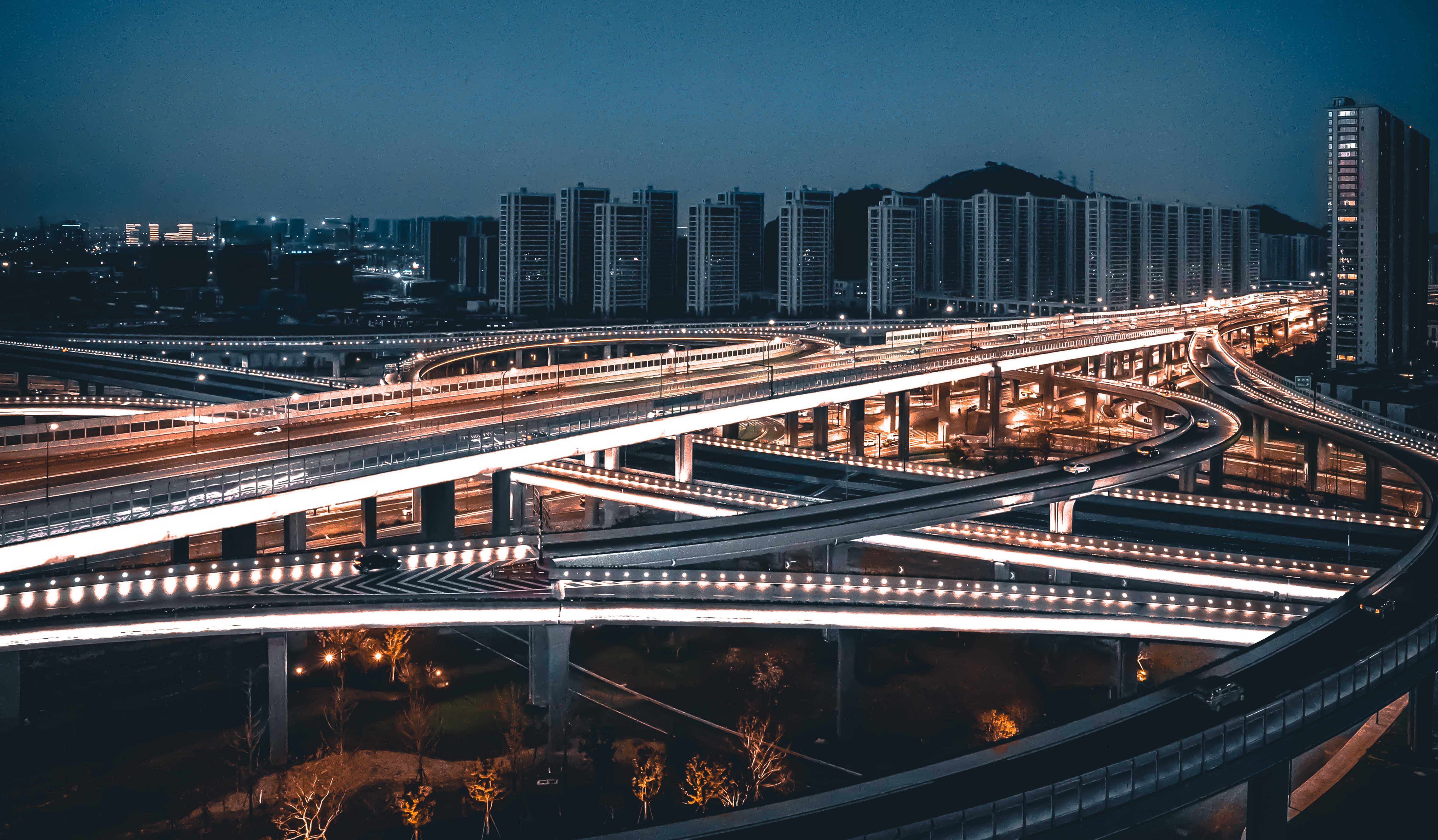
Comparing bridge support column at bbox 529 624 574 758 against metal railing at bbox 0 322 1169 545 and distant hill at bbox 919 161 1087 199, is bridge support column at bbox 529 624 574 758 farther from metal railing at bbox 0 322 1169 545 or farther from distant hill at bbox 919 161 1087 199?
distant hill at bbox 919 161 1087 199

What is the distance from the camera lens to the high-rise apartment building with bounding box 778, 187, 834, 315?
81000 mm

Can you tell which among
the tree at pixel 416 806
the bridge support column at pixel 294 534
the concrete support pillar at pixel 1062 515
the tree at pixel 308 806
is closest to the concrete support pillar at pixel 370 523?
the bridge support column at pixel 294 534

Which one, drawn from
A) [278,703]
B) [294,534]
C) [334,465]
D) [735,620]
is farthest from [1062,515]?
[278,703]

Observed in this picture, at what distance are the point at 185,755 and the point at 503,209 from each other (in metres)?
66.4

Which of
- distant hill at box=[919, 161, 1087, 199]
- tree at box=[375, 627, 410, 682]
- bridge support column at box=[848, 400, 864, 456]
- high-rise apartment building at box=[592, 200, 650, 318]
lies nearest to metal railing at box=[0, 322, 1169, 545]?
tree at box=[375, 627, 410, 682]

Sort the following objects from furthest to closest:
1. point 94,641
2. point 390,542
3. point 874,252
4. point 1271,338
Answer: point 874,252
point 1271,338
point 390,542
point 94,641

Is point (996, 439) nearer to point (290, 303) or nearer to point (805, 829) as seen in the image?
point (805, 829)

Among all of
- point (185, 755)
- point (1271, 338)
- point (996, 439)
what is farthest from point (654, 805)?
point (1271, 338)

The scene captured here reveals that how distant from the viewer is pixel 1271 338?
77.8 m

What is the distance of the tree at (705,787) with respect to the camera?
1493cm

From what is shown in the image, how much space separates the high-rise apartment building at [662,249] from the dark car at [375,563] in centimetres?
6570

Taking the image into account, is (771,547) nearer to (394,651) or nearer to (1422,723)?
(394,651)

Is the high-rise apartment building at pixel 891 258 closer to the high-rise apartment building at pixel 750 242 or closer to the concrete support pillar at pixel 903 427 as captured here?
the high-rise apartment building at pixel 750 242

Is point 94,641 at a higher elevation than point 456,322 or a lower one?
lower
